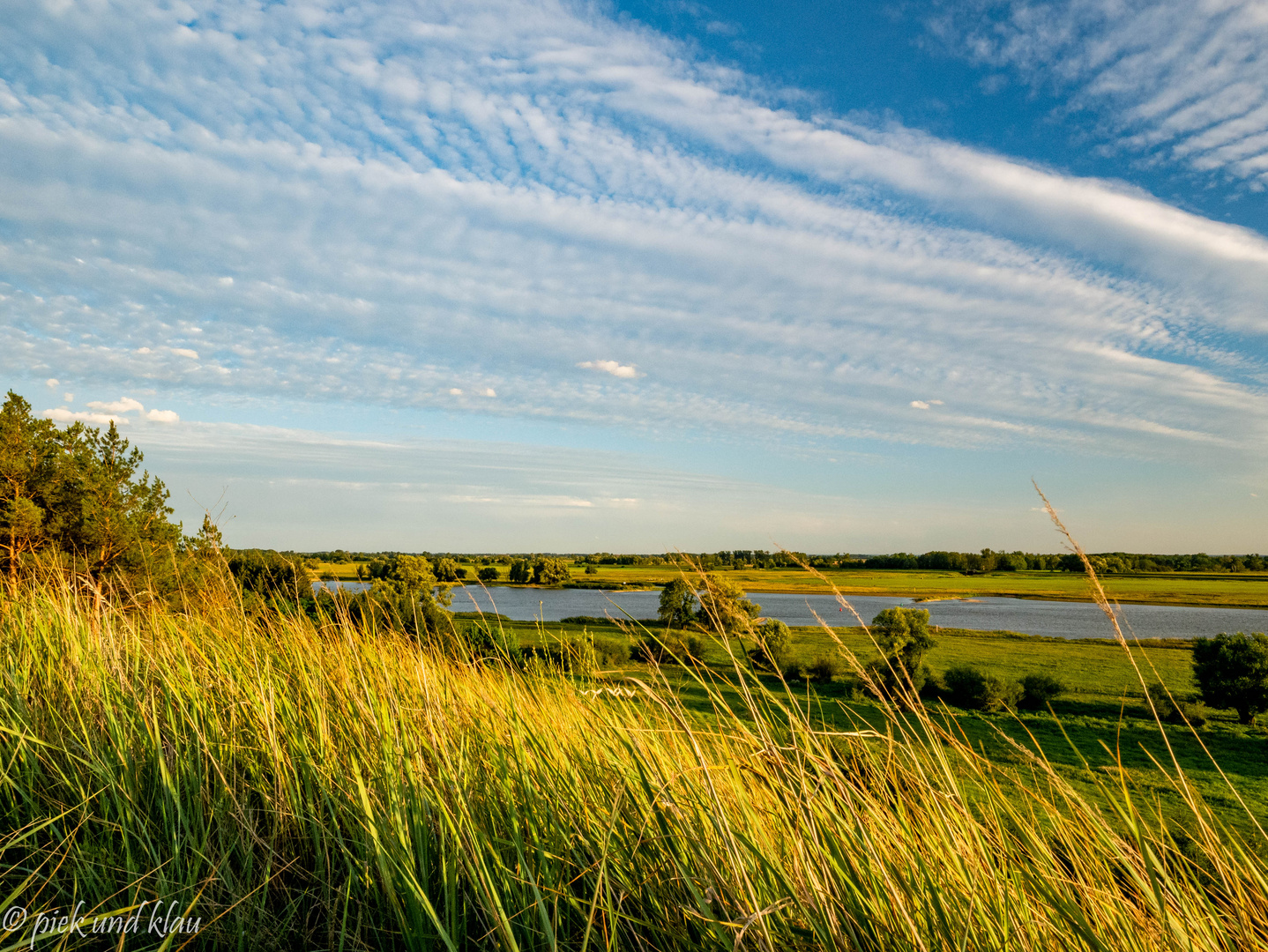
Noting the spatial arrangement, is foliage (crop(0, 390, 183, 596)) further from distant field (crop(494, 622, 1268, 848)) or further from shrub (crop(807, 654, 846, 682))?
shrub (crop(807, 654, 846, 682))

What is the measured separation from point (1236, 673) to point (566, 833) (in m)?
45.7

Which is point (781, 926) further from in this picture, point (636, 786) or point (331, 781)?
point (331, 781)

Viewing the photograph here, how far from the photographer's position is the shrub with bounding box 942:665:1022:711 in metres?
36.8

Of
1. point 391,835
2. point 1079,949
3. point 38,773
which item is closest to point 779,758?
point 1079,949

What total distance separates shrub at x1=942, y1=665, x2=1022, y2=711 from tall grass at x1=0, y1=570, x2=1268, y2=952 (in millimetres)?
40302

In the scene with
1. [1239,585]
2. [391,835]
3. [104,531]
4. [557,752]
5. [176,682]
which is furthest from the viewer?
[1239,585]

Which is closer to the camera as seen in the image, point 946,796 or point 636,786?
point 946,796

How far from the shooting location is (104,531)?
14.0 metres

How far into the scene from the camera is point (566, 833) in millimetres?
1728

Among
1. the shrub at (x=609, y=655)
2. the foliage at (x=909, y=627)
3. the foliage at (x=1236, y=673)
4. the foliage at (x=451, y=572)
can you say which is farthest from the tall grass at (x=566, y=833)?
the foliage at (x=909, y=627)

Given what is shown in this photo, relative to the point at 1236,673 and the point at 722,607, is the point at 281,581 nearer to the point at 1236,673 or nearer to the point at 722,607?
the point at 722,607

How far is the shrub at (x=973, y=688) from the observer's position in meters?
36.8

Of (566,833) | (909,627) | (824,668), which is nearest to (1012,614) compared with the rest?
(909,627)

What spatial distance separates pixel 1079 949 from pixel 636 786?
103 cm
